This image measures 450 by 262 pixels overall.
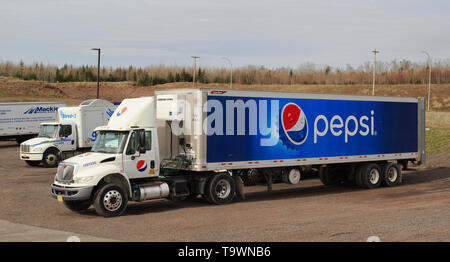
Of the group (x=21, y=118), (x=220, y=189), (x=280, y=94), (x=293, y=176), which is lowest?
(x=220, y=189)

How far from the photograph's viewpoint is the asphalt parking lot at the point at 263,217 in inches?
481

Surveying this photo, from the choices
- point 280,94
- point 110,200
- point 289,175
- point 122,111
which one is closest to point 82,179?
point 110,200

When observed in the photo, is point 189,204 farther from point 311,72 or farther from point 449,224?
point 311,72

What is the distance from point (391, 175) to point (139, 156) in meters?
12.0

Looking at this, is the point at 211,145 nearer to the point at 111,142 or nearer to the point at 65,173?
the point at 111,142

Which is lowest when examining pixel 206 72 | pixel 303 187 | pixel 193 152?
pixel 303 187

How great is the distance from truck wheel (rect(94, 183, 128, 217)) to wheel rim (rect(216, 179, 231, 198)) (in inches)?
134

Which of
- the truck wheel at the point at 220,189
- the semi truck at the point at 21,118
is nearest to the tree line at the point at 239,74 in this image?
the semi truck at the point at 21,118

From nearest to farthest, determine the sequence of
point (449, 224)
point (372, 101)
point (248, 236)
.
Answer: point (248, 236)
point (449, 224)
point (372, 101)

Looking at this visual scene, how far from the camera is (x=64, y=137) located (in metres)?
30.8

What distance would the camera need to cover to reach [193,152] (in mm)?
16750
